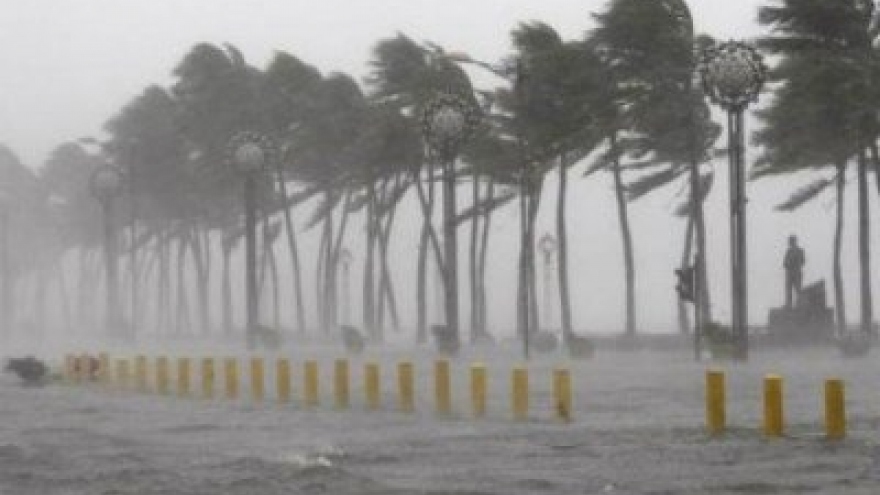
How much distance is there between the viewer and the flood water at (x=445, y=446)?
48.9ft

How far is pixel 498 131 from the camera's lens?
58188 millimetres

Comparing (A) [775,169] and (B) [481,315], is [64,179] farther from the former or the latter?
(A) [775,169]

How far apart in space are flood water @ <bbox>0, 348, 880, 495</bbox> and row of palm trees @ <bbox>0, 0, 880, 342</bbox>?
16.5m

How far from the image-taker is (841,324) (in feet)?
160

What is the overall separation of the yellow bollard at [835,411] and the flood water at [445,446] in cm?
17

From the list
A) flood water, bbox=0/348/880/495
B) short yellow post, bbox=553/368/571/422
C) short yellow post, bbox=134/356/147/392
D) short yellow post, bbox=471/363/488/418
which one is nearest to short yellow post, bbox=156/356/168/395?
short yellow post, bbox=134/356/147/392

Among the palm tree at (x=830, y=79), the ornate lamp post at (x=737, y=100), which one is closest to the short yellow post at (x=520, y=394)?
the ornate lamp post at (x=737, y=100)

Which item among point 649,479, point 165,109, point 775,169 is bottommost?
point 649,479

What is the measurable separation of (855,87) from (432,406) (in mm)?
23979

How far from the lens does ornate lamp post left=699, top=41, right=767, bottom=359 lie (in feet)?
119

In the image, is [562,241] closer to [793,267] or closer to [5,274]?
[793,267]

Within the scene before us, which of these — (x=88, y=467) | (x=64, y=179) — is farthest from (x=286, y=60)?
(x=88, y=467)

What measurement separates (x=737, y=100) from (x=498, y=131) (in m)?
22.2

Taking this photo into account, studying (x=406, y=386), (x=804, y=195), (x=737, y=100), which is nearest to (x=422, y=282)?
(x=804, y=195)
